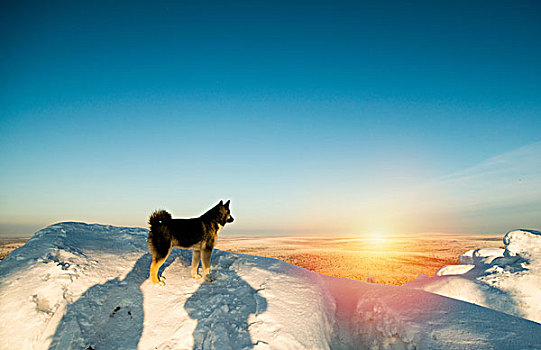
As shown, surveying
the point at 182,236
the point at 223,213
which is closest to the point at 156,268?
the point at 182,236

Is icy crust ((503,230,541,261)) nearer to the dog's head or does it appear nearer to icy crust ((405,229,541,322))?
icy crust ((405,229,541,322))

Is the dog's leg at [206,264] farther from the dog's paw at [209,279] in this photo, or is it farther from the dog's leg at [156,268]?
the dog's leg at [156,268]

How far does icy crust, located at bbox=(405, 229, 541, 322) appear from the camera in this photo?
7324 millimetres

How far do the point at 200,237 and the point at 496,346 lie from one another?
19.3 ft

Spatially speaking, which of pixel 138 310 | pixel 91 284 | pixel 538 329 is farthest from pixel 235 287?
pixel 538 329

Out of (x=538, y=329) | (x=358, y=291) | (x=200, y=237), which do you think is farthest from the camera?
(x=358, y=291)

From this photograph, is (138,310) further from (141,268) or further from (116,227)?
(116,227)

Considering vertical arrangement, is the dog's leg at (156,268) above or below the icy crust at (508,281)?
above

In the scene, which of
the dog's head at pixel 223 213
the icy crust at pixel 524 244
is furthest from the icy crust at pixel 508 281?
the dog's head at pixel 223 213

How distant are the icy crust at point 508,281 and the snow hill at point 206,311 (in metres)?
2.55

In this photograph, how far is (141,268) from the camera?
6.07 meters

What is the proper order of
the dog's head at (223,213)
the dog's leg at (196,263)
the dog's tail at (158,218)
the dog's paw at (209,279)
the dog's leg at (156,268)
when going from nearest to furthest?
1. the dog's leg at (156,268)
2. the dog's tail at (158,218)
3. the dog's paw at (209,279)
4. the dog's leg at (196,263)
5. the dog's head at (223,213)

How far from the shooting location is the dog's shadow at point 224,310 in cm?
444

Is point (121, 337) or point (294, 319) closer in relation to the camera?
point (121, 337)
